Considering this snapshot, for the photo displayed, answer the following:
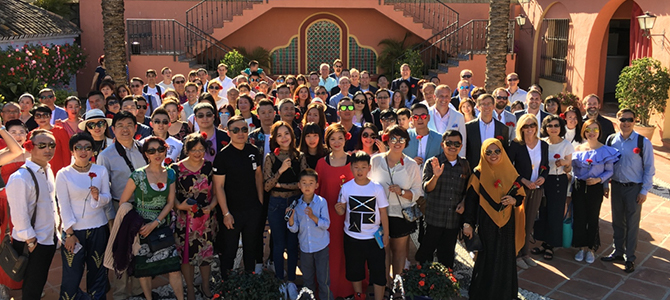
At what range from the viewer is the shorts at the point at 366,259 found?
5539mm

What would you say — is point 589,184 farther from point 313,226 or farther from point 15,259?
point 15,259

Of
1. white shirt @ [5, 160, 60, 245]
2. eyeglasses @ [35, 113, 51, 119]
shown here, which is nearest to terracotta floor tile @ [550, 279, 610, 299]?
white shirt @ [5, 160, 60, 245]

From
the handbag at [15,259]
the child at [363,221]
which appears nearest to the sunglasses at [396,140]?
the child at [363,221]

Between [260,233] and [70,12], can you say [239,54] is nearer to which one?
[70,12]

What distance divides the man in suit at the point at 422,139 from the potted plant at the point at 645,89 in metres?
7.86

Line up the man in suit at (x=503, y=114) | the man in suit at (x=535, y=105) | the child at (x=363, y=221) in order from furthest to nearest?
the man in suit at (x=535, y=105) → the man in suit at (x=503, y=114) → the child at (x=363, y=221)

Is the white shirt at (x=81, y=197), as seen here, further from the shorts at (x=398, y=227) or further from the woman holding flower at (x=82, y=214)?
the shorts at (x=398, y=227)

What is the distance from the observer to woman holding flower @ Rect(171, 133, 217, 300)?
5.50 m

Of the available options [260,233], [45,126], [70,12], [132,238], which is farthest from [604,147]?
[70,12]

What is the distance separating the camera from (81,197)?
5.25 meters

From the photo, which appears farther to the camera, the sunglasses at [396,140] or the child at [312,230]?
the sunglasses at [396,140]

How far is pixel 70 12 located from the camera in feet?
63.0

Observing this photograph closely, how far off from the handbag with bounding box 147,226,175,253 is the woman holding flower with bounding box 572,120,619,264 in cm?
467

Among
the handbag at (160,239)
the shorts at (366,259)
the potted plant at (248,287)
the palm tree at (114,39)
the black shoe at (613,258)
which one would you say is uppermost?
the palm tree at (114,39)
